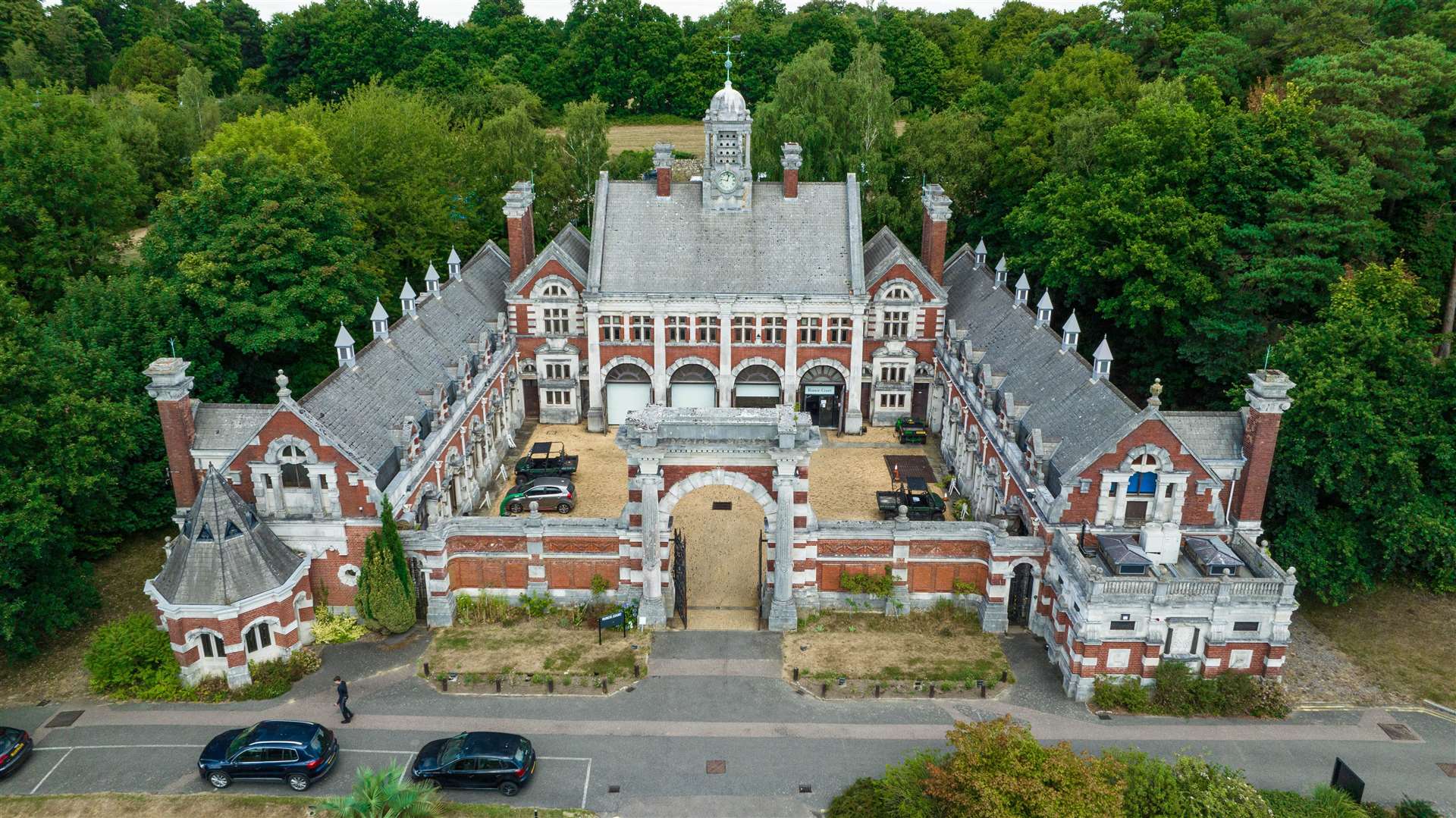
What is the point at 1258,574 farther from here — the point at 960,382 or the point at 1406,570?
the point at 960,382

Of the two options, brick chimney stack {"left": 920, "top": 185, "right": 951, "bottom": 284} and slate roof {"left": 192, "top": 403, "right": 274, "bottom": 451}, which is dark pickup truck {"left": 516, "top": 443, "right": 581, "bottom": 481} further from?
brick chimney stack {"left": 920, "top": 185, "right": 951, "bottom": 284}

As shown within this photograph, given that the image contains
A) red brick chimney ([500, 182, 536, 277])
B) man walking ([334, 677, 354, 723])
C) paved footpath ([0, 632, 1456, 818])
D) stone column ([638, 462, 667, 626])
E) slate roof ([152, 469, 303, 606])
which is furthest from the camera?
red brick chimney ([500, 182, 536, 277])

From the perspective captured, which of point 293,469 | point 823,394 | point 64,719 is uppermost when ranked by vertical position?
point 293,469

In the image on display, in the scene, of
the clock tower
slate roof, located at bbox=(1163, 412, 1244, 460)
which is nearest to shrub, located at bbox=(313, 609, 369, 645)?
the clock tower

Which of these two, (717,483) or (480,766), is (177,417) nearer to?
(480,766)

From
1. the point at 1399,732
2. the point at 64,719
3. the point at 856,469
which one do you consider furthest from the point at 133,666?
the point at 1399,732

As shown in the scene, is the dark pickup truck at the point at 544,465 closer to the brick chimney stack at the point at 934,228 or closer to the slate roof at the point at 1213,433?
the brick chimney stack at the point at 934,228
